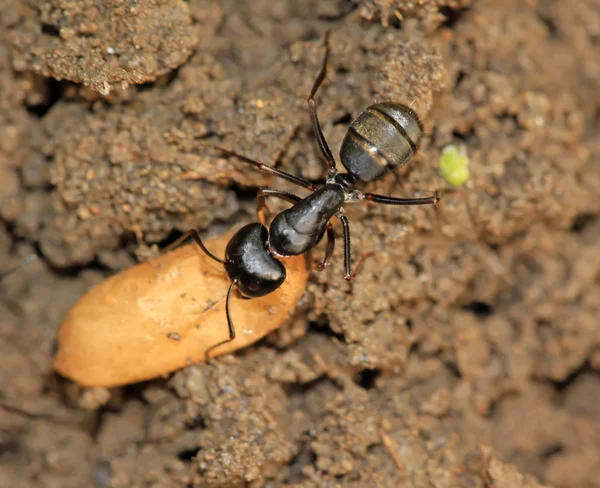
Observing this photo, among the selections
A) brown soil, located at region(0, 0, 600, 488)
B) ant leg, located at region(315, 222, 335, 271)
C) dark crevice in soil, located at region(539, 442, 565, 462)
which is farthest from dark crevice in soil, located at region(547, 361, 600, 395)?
ant leg, located at region(315, 222, 335, 271)

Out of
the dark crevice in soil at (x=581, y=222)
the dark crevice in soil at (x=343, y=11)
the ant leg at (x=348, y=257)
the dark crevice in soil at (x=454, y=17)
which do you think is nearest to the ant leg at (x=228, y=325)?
the ant leg at (x=348, y=257)

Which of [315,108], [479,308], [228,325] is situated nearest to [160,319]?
[228,325]

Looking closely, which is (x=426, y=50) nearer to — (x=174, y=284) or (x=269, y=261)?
(x=269, y=261)

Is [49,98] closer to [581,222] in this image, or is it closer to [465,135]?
[465,135]

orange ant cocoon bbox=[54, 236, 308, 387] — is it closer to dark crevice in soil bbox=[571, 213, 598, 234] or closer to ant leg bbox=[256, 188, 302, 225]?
ant leg bbox=[256, 188, 302, 225]

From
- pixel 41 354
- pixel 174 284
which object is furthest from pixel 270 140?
pixel 41 354

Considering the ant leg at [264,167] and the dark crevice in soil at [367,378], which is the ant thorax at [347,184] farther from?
the dark crevice in soil at [367,378]
